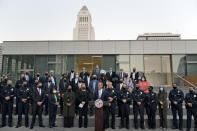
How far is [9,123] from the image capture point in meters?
8.30

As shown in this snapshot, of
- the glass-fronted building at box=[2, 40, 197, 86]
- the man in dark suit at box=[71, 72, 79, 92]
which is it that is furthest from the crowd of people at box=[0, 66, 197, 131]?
the glass-fronted building at box=[2, 40, 197, 86]

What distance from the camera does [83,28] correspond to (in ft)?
533

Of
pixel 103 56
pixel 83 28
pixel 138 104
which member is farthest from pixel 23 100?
pixel 83 28

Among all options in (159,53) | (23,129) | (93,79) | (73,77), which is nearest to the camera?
(23,129)

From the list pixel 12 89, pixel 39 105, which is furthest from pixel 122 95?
pixel 12 89

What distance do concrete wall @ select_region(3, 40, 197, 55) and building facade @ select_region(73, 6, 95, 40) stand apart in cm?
14568

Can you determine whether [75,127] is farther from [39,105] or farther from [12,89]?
[12,89]

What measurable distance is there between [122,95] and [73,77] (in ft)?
10.6

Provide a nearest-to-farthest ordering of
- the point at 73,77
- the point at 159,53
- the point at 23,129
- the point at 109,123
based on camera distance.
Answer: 1. the point at 23,129
2. the point at 109,123
3. the point at 73,77
4. the point at 159,53

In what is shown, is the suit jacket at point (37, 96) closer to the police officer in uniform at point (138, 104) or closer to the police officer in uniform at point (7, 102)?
the police officer in uniform at point (7, 102)

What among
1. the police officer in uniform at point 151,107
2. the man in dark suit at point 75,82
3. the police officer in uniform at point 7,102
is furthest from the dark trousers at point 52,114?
the police officer in uniform at point 151,107

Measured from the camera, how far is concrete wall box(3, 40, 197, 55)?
56.5 feet

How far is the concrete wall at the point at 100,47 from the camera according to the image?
17219 millimetres

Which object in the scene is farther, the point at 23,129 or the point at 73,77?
the point at 73,77
